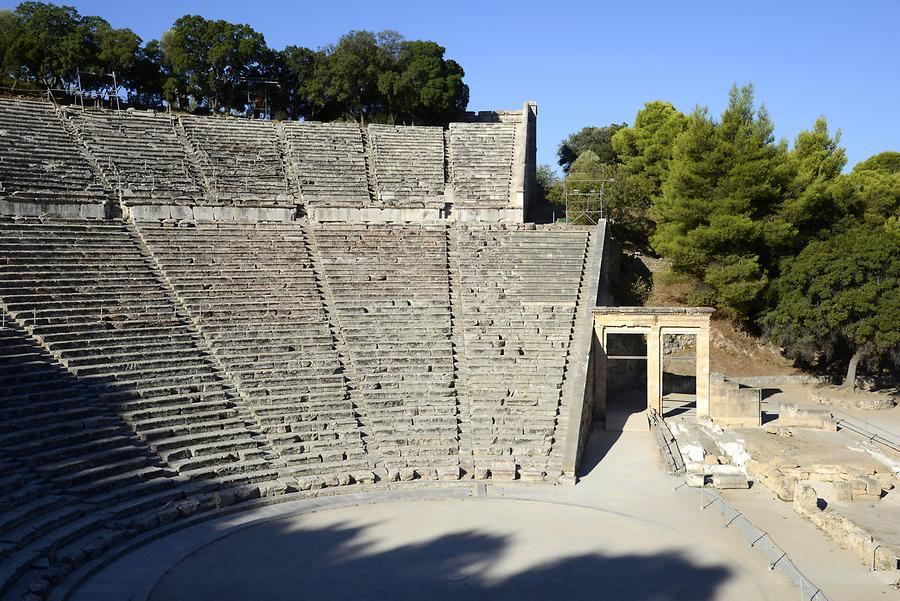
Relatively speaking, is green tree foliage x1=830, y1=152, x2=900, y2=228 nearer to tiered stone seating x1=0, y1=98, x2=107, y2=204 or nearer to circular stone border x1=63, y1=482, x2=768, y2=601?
circular stone border x1=63, y1=482, x2=768, y2=601

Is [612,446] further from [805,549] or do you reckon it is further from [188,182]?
[188,182]

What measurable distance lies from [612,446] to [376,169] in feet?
47.2

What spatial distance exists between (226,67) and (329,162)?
1081 centimetres

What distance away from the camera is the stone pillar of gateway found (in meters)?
22.2

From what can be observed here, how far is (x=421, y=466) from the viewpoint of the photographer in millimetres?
17297

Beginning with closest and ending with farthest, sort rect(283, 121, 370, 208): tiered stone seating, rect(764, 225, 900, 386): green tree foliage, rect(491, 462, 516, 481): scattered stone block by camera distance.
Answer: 1. rect(491, 462, 516, 481): scattered stone block
2. rect(764, 225, 900, 386): green tree foliage
3. rect(283, 121, 370, 208): tiered stone seating

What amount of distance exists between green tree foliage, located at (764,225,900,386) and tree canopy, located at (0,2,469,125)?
17034 millimetres

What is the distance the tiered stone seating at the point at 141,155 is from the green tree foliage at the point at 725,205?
16302 millimetres

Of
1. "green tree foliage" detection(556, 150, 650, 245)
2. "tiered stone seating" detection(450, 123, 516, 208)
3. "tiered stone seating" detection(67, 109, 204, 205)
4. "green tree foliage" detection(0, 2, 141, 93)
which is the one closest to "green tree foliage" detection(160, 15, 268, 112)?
"green tree foliage" detection(0, 2, 141, 93)

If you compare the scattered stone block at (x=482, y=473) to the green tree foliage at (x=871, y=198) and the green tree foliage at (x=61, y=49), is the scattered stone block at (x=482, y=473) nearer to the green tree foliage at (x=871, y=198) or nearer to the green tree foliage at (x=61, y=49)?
the green tree foliage at (x=871, y=198)

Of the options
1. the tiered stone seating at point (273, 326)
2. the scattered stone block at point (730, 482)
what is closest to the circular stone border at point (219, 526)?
the tiered stone seating at point (273, 326)

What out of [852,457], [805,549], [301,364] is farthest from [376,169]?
[805,549]

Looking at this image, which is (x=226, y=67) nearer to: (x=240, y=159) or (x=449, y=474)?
(x=240, y=159)

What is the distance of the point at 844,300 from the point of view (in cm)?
2650
